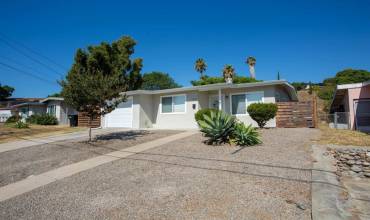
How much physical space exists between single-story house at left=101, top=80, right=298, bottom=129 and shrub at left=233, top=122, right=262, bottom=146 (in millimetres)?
6108

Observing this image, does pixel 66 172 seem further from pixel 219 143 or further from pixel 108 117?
pixel 108 117

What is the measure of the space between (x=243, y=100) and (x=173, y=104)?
5.10 meters

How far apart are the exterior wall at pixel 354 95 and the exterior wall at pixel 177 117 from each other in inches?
374

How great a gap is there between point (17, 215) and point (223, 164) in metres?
4.49

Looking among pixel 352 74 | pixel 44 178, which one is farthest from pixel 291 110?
pixel 352 74

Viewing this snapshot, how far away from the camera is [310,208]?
3545 mm

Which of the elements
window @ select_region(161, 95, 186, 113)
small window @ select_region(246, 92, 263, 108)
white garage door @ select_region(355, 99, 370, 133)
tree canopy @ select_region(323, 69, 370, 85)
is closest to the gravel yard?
window @ select_region(161, 95, 186, 113)

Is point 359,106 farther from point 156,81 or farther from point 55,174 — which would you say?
point 156,81

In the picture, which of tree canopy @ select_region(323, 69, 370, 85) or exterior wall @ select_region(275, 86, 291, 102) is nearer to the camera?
exterior wall @ select_region(275, 86, 291, 102)

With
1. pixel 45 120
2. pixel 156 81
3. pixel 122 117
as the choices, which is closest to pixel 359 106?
pixel 122 117

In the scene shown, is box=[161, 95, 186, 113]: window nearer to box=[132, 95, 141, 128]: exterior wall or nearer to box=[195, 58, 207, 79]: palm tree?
box=[132, 95, 141, 128]: exterior wall

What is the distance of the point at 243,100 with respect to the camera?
→ 15.1 m

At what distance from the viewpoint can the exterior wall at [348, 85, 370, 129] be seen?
1383 cm

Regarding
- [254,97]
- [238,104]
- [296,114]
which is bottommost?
[296,114]
